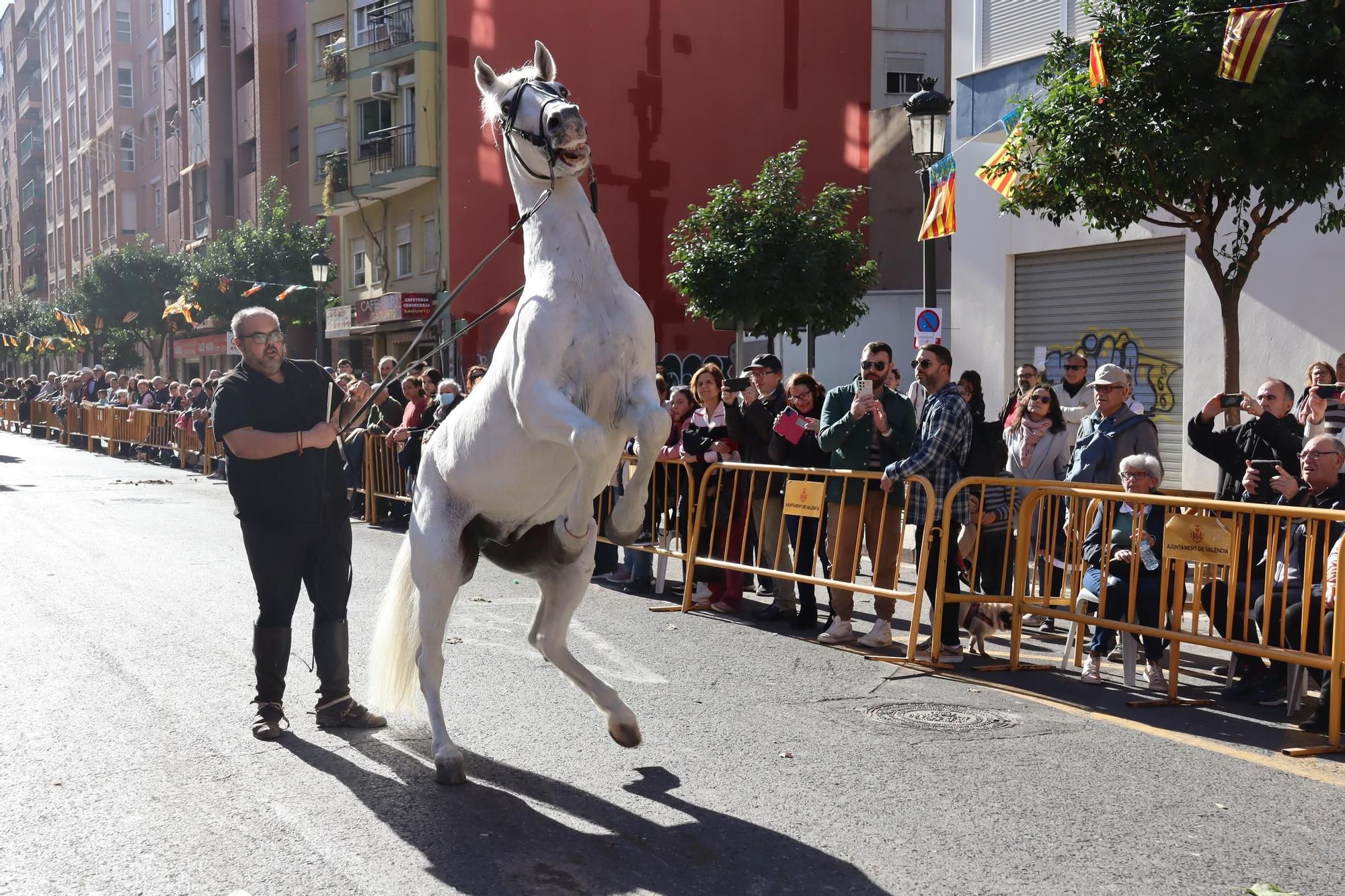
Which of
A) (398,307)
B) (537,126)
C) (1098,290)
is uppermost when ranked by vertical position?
(398,307)

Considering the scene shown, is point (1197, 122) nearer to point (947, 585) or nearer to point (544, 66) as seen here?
point (947, 585)

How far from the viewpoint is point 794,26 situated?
115 feet

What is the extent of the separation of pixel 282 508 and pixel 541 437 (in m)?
1.79

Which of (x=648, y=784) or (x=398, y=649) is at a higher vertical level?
(x=398, y=649)

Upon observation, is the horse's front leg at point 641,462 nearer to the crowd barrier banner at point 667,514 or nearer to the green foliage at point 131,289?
the crowd barrier banner at point 667,514

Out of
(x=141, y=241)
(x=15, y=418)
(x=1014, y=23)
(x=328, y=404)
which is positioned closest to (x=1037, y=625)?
(x=328, y=404)

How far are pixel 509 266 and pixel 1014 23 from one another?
16.6m

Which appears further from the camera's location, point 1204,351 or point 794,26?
point 794,26

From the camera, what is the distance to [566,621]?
5395 millimetres

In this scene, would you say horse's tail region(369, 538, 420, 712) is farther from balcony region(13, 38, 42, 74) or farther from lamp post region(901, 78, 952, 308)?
balcony region(13, 38, 42, 74)

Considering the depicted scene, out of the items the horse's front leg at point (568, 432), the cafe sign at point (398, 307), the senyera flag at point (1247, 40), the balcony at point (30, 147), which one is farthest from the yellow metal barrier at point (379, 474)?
the balcony at point (30, 147)

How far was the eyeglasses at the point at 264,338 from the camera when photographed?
232 inches

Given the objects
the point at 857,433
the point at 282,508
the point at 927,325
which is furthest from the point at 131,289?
the point at 282,508

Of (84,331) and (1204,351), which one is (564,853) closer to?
(1204,351)
